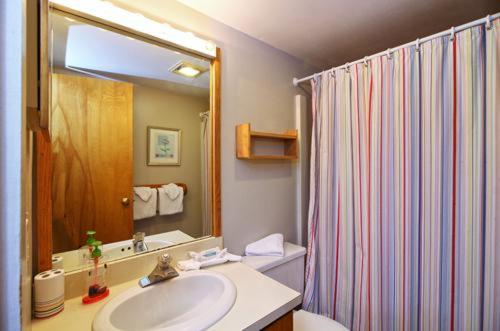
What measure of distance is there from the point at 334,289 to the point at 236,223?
32.6 inches

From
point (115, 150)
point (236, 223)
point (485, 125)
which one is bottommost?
point (236, 223)

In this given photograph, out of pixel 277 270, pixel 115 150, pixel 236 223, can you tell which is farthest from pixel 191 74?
pixel 277 270

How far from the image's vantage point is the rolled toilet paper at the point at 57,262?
0.91m

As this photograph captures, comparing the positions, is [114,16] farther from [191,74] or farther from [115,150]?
[115,150]

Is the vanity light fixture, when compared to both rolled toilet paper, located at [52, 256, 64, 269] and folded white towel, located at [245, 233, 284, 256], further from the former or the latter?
folded white towel, located at [245, 233, 284, 256]

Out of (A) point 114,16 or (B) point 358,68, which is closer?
(A) point 114,16

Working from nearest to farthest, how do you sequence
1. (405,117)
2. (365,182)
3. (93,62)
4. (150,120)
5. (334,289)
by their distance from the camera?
1. (93,62)
2. (150,120)
3. (405,117)
4. (365,182)
5. (334,289)

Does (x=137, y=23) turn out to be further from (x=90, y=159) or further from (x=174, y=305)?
(x=174, y=305)

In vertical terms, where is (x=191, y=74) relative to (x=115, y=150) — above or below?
above

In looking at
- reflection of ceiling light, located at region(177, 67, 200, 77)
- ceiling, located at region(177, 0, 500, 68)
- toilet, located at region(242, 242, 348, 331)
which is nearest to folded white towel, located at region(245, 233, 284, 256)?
toilet, located at region(242, 242, 348, 331)

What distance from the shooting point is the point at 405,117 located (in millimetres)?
1261

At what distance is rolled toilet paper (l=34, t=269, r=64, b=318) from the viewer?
31.3 inches

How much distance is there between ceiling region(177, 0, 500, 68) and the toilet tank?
4.81ft

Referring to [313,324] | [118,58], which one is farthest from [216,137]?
[313,324]
